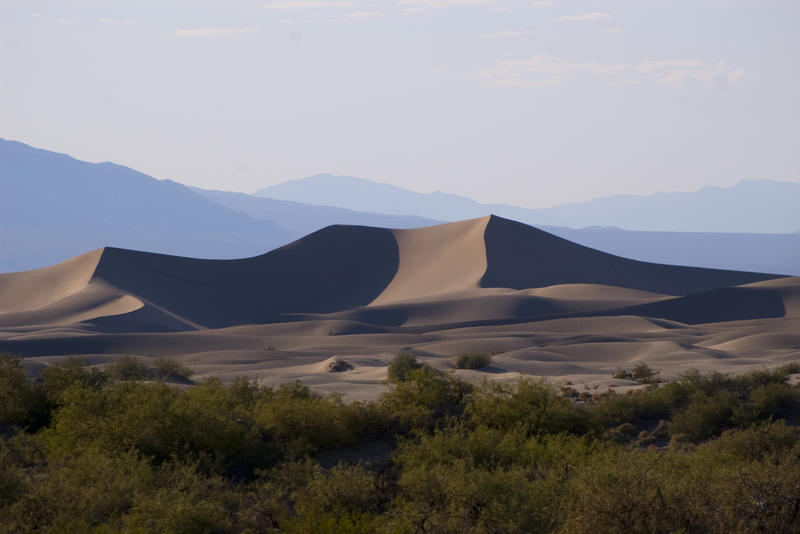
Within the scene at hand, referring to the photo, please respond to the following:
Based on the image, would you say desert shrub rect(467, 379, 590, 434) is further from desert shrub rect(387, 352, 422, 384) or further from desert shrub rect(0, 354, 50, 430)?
desert shrub rect(387, 352, 422, 384)

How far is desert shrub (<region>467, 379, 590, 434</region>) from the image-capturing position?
1412 cm

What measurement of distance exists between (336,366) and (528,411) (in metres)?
18.7

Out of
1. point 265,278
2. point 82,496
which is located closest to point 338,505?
point 82,496

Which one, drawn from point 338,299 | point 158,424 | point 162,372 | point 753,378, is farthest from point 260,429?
point 338,299

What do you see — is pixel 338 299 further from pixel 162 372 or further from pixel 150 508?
pixel 150 508

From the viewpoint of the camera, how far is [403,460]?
39.4 ft

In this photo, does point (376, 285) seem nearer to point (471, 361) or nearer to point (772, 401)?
point (471, 361)

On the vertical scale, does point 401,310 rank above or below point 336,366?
above

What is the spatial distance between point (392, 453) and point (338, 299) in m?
54.7

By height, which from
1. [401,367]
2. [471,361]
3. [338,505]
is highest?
[338,505]

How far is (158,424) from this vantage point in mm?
12172

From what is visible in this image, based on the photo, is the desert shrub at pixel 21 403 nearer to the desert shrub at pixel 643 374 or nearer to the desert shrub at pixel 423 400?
the desert shrub at pixel 423 400

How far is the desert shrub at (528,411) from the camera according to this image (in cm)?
1412

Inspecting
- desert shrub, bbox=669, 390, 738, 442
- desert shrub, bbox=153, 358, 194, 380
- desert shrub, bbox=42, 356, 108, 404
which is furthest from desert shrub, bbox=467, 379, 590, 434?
desert shrub, bbox=153, 358, 194, 380
